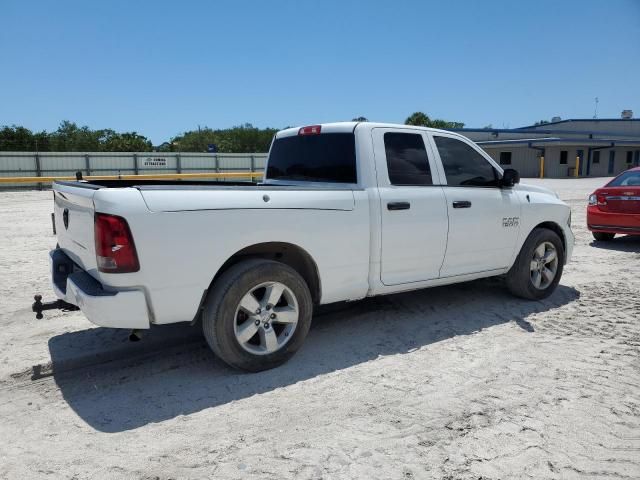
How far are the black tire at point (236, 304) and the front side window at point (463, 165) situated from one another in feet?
6.77

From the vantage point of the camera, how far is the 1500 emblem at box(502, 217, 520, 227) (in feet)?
17.5

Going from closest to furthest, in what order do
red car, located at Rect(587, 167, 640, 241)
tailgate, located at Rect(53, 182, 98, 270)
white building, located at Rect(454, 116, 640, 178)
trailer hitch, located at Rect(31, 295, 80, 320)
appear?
tailgate, located at Rect(53, 182, 98, 270), trailer hitch, located at Rect(31, 295, 80, 320), red car, located at Rect(587, 167, 640, 241), white building, located at Rect(454, 116, 640, 178)

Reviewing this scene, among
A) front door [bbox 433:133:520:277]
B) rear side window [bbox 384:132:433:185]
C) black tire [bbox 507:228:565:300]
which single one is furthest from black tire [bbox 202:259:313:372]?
black tire [bbox 507:228:565:300]

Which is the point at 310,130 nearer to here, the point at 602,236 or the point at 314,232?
the point at 314,232

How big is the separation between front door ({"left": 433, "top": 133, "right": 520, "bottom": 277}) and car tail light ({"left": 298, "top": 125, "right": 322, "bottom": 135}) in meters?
1.17

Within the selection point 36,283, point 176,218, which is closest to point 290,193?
point 176,218

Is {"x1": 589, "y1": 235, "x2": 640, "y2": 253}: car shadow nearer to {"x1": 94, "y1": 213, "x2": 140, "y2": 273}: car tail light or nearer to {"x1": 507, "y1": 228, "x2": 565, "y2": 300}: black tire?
{"x1": 507, "y1": 228, "x2": 565, "y2": 300}: black tire

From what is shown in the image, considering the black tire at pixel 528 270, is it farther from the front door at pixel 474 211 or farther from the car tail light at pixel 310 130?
the car tail light at pixel 310 130

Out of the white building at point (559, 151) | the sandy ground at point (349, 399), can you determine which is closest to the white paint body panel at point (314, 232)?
the sandy ground at point (349, 399)

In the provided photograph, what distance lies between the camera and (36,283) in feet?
21.4

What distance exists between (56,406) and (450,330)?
3.40 m

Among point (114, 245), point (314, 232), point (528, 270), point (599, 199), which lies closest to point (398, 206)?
point (314, 232)

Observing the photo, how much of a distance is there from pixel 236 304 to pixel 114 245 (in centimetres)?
93

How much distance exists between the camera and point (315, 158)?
490 centimetres
